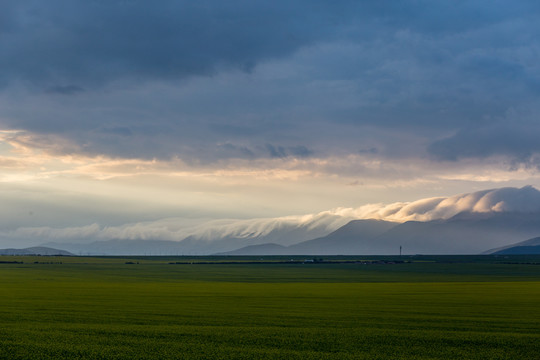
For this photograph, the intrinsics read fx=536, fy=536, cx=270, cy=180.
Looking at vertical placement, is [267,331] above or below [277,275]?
above

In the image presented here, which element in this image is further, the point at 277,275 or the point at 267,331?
the point at 277,275

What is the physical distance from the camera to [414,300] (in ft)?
164

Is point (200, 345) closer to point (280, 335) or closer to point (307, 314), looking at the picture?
point (280, 335)

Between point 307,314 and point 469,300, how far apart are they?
21125 millimetres

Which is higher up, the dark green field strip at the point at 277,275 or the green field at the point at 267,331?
the green field at the point at 267,331

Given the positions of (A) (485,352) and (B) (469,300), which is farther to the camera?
(B) (469,300)

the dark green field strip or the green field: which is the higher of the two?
the green field

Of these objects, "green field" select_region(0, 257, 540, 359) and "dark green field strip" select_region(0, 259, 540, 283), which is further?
"dark green field strip" select_region(0, 259, 540, 283)

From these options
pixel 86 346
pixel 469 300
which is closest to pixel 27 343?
pixel 86 346

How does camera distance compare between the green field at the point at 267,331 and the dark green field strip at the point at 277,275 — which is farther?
the dark green field strip at the point at 277,275

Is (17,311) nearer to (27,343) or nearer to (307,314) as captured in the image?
(27,343)

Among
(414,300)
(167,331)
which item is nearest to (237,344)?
(167,331)

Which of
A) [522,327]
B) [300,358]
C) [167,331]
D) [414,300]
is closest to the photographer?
[300,358]

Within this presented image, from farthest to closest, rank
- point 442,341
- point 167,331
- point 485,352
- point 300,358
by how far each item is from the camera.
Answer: point 167,331, point 442,341, point 485,352, point 300,358
